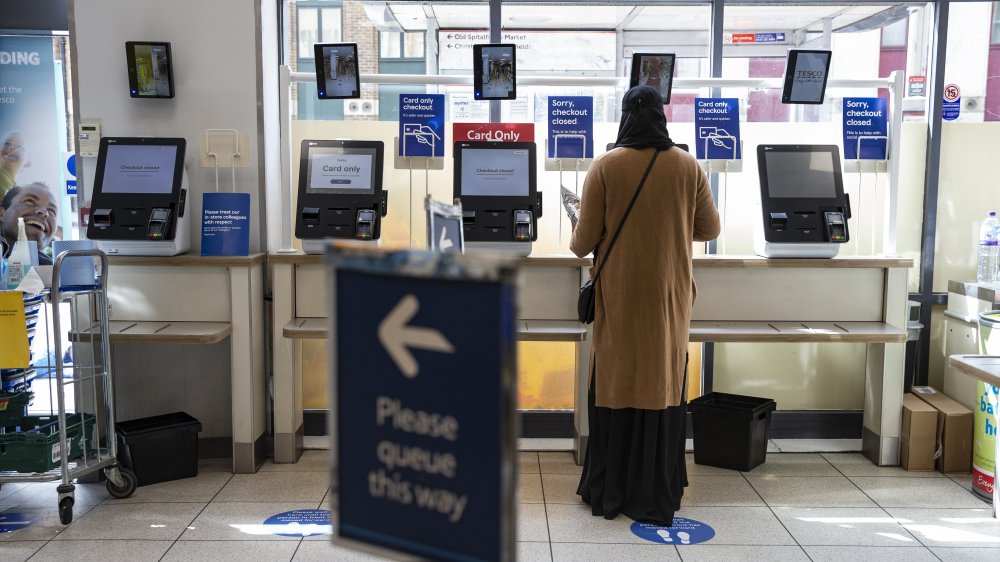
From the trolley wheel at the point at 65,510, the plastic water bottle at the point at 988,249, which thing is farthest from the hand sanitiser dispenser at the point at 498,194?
the plastic water bottle at the point at 988,249

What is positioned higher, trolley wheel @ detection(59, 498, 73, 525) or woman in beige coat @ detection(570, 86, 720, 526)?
woman in beige coat @ detection(570, 86, 720, 526)

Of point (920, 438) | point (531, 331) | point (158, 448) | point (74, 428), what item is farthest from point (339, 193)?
point (920, 438)

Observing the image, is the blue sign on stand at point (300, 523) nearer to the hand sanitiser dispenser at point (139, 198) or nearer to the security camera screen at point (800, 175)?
the hand sanitiser dispenser at point (139, 198)

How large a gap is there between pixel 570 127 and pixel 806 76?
129 cm

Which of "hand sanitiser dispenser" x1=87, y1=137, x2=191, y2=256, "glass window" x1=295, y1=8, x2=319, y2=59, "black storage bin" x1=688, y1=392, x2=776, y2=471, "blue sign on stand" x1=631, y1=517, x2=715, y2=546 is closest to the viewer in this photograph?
"blue sign on stand" x1=631, y1=517, x2=715, y2=546

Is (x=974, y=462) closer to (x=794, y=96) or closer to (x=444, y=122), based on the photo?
(x=794, y=96)

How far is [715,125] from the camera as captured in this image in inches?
174

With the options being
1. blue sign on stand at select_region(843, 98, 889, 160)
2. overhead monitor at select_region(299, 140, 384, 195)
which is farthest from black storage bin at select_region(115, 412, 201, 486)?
blue sign on stand at select_region(843, 98, 889, 160)

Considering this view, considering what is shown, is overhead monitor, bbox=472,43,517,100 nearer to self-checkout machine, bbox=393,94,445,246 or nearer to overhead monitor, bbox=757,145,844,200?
self-checkout machine, bbox=393,94,445,246

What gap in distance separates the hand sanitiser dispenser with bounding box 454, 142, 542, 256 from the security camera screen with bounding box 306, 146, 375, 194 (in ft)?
1.56

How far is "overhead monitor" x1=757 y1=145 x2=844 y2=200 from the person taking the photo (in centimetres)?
437

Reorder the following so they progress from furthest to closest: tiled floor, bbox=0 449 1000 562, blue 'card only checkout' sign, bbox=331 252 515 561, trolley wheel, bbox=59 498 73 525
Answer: trolley wheel, bbox=59 498 73 525, tiled floor, bbox=0 449 1000 562, blue 'card only checkout' sign, bbox=331 252 515 561

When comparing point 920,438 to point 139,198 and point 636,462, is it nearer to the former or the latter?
point 636,462

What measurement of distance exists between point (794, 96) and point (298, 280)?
2.82 metres
